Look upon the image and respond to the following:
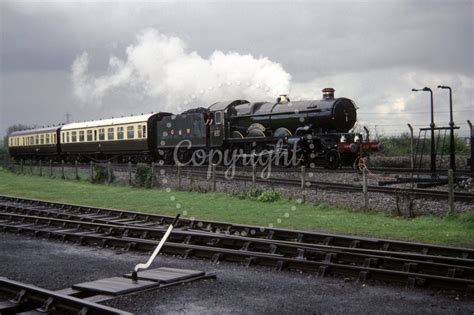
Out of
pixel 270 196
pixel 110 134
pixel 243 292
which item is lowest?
pixel 243 292

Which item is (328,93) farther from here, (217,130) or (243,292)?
(243,292)

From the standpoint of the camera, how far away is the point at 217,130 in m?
26.6

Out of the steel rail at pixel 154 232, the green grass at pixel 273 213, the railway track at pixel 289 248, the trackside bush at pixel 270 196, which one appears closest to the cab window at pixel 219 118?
the green grass at pixel 273 213

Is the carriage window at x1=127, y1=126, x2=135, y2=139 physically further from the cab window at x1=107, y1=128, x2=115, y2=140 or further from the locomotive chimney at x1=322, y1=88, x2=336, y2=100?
the locomotive chimney at x1=322, y1=88, x2=336, y2=100

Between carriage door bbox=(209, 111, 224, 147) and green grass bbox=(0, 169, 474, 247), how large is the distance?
5.82 metres

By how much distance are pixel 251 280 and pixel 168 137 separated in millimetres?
23102

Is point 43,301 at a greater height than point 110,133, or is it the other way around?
point 110,133

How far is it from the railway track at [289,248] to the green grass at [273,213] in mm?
1639

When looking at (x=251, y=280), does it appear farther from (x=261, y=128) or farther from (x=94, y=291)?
(x=261, y=128)

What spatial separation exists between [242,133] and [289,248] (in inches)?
669

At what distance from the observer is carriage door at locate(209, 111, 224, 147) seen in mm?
26359

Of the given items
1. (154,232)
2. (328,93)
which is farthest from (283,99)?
(154,232)

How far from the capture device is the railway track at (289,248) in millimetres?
7625

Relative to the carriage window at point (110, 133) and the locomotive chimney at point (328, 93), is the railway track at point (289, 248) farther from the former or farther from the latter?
the carriage window at point (110, 133)
